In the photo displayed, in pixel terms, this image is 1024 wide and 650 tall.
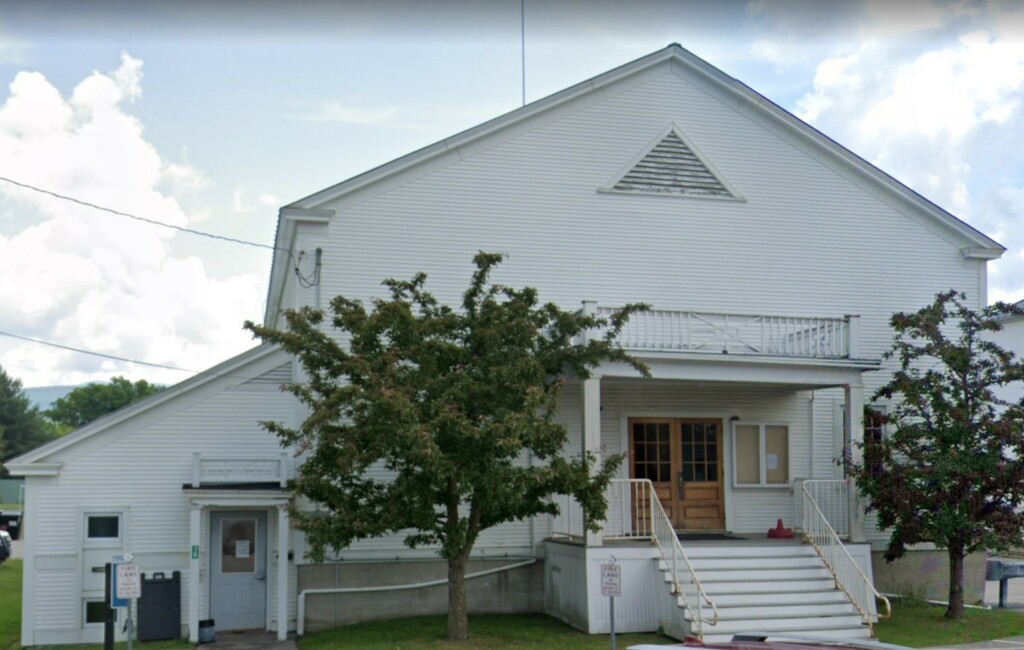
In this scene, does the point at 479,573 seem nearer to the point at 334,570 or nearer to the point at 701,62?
the point at 334,570

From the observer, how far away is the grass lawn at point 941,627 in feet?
57.5

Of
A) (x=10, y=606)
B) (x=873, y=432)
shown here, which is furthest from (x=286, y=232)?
(x=873, y=432)

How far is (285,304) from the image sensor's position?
81.5 ft

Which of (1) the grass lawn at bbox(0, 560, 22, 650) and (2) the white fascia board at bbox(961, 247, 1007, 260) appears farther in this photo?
(2) the white fascia board at bbox(961, 247, 1007, 260)

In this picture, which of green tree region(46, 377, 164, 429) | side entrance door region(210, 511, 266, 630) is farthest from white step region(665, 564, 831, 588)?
green tree region(46, 377, 164, 429)

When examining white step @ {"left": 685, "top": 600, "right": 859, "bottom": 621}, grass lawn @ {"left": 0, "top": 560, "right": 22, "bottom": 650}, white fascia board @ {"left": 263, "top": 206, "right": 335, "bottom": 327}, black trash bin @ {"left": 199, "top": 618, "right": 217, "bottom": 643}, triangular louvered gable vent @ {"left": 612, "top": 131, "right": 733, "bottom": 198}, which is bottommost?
grass lawn @ {"left": 0, "top": 560, "right": 22, "bottom": 650}

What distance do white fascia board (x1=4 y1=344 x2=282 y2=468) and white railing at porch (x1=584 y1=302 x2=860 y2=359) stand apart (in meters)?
6.04

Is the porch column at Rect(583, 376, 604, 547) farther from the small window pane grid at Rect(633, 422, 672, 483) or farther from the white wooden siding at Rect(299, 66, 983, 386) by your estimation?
the small window pane grid at Rect(633, 422, 672, 483)

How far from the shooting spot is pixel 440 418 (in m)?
15.3

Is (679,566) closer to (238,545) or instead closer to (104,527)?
(238,545)

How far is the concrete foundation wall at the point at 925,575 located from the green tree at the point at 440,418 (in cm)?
792

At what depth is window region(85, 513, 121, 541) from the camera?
741 inches

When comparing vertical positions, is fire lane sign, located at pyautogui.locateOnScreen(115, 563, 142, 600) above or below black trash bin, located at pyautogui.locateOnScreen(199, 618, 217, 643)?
above

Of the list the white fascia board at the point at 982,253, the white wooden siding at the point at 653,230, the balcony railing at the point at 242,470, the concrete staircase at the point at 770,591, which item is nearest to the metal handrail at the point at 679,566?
the concrete staircase at the point at 770,591
